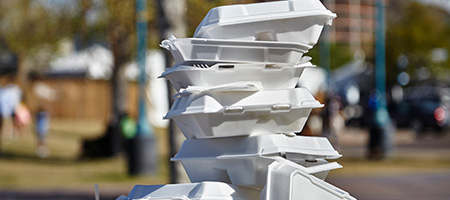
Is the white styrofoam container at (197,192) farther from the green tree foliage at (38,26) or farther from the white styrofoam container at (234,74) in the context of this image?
the green tree foliage at (38,26)

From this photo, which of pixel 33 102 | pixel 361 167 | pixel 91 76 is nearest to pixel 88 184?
pixel 361 167

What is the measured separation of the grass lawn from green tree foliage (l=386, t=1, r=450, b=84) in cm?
2052

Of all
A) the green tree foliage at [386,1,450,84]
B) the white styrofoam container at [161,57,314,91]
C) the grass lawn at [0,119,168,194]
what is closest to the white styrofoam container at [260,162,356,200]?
the white styrofoam container at [161,57,314,91]

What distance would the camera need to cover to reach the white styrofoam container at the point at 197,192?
2748 mm

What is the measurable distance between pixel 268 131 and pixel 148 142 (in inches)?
508

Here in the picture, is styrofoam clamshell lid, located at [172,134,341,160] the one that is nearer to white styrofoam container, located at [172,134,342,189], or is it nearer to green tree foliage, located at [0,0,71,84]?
white styrofoam container, located at [172,134,342,189]

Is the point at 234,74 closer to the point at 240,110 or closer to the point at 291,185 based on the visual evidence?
the point at 240,110

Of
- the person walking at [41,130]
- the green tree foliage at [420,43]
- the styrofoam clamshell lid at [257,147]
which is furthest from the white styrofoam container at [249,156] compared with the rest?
the green tree foliage at [420,43]

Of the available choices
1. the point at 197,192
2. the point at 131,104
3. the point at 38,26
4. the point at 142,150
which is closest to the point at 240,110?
the point at 197,192

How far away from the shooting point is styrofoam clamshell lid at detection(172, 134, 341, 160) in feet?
9.34

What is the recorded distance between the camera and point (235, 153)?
2.88 m

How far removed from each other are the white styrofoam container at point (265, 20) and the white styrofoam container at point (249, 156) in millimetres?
411

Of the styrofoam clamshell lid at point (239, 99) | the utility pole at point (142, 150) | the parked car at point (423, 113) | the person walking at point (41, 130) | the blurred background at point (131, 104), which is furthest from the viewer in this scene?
the parked car at point (423, 113)

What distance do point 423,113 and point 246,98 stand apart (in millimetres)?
28841
